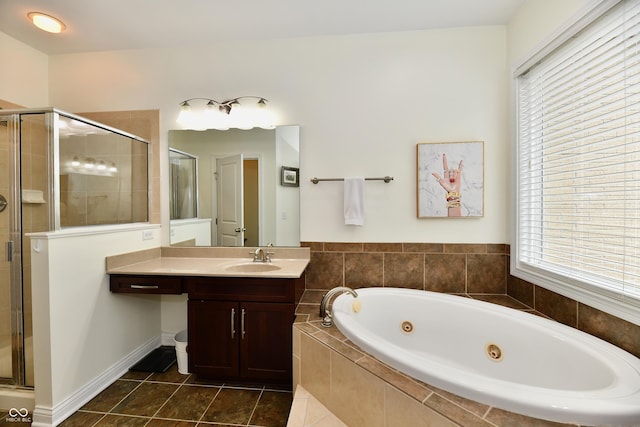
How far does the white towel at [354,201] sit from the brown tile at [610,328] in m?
1.31

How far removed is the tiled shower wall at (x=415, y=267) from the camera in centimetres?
204

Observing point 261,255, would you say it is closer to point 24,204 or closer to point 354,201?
point 354,201

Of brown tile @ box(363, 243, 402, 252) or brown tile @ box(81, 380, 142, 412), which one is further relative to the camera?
brown tile @ box(363, 243, 402, 252)

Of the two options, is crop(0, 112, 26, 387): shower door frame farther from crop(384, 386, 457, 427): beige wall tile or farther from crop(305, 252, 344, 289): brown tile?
crop(384, 386, 457, 427): beige wall tile

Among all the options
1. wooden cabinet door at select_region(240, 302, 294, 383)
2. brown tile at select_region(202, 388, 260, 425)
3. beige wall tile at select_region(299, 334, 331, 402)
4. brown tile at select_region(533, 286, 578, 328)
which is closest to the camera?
beige wall tile at select_region(299, 334, 331, 402)

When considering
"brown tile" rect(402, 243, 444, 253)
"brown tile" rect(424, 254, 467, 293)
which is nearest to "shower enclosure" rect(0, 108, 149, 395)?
"brown tile" rect(402, 243, 444, 253)

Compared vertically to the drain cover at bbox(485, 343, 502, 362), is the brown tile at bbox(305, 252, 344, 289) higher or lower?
higher

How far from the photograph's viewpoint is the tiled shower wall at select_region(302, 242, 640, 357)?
204cm

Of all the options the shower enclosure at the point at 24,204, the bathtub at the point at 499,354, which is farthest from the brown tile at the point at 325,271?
the shower enclosure at the point at 24,204

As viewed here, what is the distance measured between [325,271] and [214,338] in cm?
90

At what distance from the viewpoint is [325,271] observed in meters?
2.16

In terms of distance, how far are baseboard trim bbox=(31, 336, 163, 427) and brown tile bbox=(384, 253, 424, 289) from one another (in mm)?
1989

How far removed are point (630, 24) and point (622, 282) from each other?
3.63 feet

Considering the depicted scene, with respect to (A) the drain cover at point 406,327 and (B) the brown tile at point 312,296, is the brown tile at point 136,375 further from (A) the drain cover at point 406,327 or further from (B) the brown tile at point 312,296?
(A) the drain cover at point 406,327
